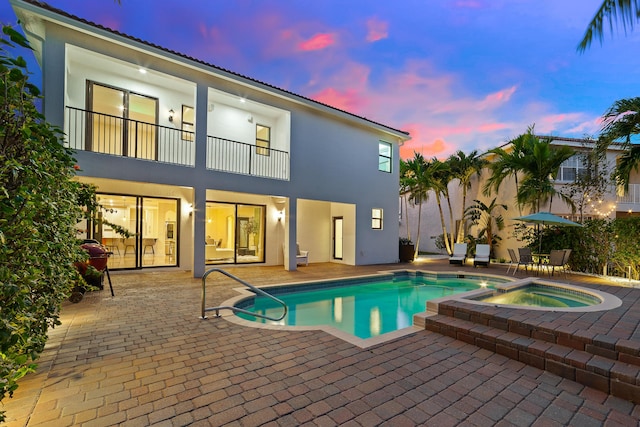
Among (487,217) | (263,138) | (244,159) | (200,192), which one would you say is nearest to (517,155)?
(487,217)

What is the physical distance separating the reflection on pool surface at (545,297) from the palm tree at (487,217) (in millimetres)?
Result: 6974

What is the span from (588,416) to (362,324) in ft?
14.3

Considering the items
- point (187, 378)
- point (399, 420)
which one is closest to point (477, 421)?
point (399, 420)

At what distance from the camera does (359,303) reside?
8.59 metres

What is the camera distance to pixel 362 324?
6914mm

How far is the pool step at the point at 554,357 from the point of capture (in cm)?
337

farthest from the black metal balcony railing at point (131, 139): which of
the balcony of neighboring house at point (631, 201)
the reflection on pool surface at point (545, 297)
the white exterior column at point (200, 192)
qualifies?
the balcony of neighboring house at point (631, 201)

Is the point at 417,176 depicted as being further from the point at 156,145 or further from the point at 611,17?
the point at 156,145

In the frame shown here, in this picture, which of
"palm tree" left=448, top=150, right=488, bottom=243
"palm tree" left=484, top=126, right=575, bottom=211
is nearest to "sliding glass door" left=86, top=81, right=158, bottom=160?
"palm tree" left=448, top=150, right=488, bottom=243

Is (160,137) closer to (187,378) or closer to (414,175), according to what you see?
(187,378)

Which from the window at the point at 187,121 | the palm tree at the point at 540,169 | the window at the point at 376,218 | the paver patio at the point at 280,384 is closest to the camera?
the paver patio at the point at 280,384

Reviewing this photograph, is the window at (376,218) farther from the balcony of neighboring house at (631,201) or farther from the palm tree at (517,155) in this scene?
the balcony of neighboring house at (631,201)

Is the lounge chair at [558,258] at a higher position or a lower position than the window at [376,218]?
lower

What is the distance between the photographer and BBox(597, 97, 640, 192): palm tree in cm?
795
